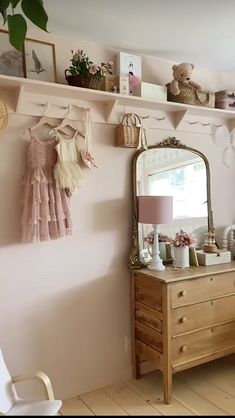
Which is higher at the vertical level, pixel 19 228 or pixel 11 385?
pixel 19 228

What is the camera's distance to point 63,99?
7.52 feet

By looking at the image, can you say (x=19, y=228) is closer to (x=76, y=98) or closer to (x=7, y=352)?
(x=7, y=352)

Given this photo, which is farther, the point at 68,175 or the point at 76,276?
the point at 76,276

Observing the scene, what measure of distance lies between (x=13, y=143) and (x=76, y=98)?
539 millimetres

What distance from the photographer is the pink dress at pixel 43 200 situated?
210cm

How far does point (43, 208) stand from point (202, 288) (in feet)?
4.06

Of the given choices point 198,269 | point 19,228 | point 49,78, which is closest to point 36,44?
point 49,78

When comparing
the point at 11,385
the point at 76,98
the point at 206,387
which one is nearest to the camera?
the point at 11,385

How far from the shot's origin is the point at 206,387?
2479mm

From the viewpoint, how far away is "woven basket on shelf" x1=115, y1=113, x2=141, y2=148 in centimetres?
243

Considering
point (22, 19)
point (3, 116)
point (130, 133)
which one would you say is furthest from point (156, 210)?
point (22, 19)

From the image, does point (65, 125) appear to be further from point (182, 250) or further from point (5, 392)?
point (5, 392)

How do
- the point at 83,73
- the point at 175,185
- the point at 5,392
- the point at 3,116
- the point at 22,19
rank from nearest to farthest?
the point at 22,19 < the point at 5,392 < the point at 3,116 < the point at 83,73 < the point at 175,185

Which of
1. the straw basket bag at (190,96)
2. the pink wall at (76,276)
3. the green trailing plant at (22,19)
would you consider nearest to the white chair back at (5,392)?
the pink wall at (76,276)
